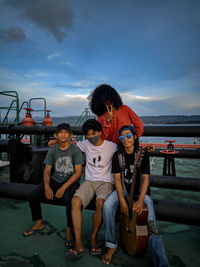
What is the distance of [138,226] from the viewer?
69.2 inches

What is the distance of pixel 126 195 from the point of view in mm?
2072

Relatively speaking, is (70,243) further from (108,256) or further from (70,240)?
(108,256)

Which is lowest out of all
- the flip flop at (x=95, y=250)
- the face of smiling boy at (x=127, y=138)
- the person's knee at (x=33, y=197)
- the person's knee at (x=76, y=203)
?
the flip flop at (x=95, y=250)

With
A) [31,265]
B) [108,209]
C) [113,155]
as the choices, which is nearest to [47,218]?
[31,265]

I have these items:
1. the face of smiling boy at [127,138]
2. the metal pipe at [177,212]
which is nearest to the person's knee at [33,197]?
the face of smiling boy at [127,138]

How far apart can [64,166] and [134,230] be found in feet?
3.93

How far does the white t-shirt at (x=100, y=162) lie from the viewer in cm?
229

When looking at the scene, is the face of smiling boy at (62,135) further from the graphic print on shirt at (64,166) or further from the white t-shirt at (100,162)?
the white t-shirt at (100,162)

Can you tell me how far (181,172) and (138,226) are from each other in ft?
15.4

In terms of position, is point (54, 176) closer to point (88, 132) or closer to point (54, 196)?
point (54, 196)

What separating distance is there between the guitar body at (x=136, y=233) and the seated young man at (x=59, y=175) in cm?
79

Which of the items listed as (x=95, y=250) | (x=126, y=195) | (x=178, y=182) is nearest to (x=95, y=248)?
(x=95, y=250)

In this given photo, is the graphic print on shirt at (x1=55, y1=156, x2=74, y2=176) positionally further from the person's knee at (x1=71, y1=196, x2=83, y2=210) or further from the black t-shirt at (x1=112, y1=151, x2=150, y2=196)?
the black t-shirt at (x1=112, y1=151, x2=150, y2=196)

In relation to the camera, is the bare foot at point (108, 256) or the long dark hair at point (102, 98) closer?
the bare foot at point (108, 256)
